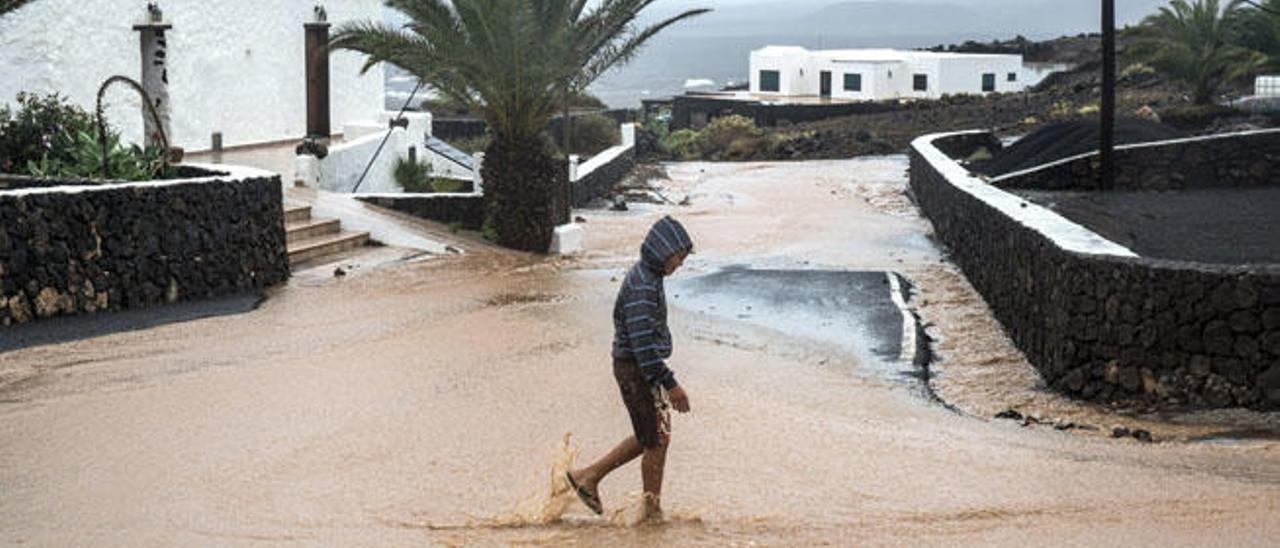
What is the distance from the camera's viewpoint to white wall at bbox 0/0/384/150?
2366cm

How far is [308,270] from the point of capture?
18.9 m

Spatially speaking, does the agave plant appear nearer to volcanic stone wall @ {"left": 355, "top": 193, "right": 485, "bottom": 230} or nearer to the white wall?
the white wall

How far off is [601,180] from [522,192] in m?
9.52

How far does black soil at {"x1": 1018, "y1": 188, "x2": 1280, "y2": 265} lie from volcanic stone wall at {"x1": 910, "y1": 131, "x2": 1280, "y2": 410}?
4.25 meters

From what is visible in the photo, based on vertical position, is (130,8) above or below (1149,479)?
above

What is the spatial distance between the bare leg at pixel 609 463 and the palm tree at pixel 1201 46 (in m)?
34.7

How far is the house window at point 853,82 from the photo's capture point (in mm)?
77056

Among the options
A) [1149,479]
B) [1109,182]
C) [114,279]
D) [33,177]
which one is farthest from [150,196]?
[1109,182]

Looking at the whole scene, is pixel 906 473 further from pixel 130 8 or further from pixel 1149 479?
pixel 130 8

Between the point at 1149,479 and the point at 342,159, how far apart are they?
1738cm

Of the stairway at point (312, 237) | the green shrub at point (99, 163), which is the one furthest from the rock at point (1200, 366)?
the green shrub at point (99, 163)

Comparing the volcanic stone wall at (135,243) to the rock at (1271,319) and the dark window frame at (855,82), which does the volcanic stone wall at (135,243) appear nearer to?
the rock at (1271,319)

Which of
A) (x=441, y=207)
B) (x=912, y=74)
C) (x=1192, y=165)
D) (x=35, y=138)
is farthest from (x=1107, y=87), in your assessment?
(x=912, y=74)

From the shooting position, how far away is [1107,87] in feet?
77.4
